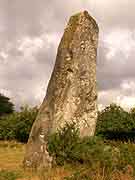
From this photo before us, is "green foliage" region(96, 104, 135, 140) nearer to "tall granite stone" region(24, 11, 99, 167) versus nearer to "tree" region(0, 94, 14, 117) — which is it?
"tall granite stone" region(24, 11, 99, 167)

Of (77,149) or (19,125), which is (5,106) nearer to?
(19,125)

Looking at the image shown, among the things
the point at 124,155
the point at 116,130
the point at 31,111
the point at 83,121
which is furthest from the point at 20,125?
the point at 124,155

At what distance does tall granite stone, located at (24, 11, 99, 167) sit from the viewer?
705 inches

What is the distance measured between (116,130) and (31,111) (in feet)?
23.0

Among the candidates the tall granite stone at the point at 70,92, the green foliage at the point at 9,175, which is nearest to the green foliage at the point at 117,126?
the tall granite stone at the point at 70,92

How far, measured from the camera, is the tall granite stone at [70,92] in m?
17.9

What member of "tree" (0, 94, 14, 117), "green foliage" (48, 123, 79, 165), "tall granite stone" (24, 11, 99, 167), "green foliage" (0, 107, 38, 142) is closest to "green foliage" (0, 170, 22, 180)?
"tall granite stone" (24, 11, 99, 167)

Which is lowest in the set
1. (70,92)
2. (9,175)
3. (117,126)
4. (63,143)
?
(9,175)

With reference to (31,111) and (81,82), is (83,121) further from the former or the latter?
(31,111)

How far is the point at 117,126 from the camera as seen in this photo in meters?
37.7

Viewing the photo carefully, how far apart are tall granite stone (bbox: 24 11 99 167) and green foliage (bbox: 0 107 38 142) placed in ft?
62.4

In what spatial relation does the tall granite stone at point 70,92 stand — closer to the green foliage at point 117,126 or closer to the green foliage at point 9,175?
the green foliage at point 9,175

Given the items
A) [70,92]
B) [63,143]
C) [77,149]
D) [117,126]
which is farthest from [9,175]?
[117,126]

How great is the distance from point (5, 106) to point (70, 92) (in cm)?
4876
